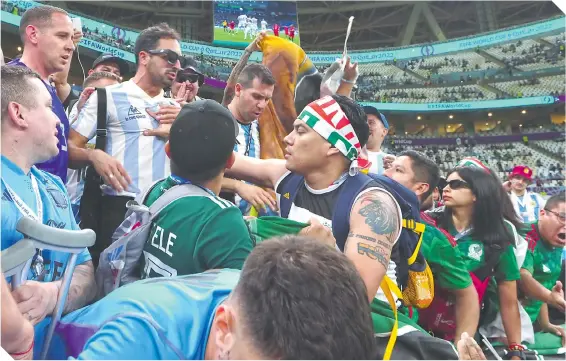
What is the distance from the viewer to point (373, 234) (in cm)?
198

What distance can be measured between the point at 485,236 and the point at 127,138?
265 centimetres

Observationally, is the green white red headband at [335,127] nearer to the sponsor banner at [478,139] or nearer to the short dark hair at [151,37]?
the short dark hair at [151,37]

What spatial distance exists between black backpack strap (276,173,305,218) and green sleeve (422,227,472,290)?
45.5 inches

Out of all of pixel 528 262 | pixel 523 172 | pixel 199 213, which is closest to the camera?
pixel 199 213

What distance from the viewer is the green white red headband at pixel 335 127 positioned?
2.33 metres

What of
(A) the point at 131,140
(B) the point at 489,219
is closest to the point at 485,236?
(B) the point at 489,219

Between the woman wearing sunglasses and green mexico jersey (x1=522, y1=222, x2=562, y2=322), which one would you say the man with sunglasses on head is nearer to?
the woman wearing sunglasses

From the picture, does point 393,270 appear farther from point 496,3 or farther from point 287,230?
point 496,3

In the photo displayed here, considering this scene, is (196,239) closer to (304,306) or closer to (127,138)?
(304,306)

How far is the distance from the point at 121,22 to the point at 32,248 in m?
34.7

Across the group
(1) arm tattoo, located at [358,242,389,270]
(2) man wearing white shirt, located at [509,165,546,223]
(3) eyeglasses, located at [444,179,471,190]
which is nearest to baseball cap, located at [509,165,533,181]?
(2) man wearing white shirt, located at [509,165,546,223]

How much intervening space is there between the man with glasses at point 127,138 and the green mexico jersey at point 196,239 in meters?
1.10

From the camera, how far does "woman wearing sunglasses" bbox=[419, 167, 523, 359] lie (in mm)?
3648

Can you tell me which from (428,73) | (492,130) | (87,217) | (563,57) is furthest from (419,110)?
(87,217)
